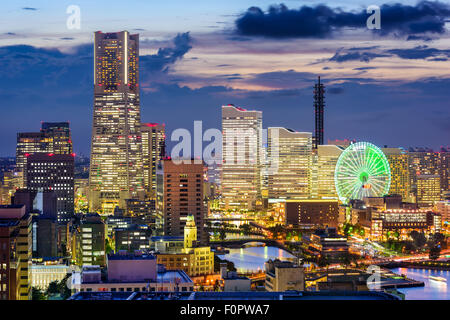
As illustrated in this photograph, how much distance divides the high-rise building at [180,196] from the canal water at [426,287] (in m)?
4.60

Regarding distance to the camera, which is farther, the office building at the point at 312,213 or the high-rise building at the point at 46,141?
the high-rise building at the point at 46,141

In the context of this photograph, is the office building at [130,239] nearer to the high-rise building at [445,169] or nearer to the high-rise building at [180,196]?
the high-rise building at [180,196]

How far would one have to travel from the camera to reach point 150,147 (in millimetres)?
32031

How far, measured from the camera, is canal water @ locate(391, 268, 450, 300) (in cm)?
1216

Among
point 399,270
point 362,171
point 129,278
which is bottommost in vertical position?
point 399,270

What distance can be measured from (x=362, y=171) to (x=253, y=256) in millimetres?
7208

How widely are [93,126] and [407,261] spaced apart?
19052 millimetres

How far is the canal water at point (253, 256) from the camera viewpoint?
15.2 meters

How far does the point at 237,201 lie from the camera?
3008 cm

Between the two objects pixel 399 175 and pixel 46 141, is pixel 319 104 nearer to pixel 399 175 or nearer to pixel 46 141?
pixel 399 175

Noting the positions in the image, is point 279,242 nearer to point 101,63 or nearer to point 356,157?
point 356,157

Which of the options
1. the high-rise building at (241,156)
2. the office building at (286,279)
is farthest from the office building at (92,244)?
the high-rise building at (241,156)

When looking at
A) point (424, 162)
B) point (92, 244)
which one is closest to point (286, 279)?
point (92, 244)

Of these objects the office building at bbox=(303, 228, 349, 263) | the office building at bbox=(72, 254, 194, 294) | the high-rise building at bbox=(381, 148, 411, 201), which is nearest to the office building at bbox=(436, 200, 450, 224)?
the high-rise building at bbox=(381, 148, 411, 201)
